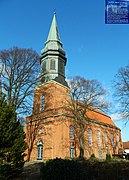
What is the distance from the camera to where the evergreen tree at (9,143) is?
13.2 m

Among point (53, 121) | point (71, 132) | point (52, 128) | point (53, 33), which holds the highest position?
point (53, 33)

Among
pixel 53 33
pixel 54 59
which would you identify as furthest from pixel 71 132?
pixel 53 33

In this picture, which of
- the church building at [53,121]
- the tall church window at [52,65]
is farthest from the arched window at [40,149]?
the tall church window at [52,65]

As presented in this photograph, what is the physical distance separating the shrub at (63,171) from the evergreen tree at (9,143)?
3247mm

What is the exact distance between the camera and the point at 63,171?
10617 mm

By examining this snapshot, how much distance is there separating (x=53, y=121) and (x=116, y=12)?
29.6 metres

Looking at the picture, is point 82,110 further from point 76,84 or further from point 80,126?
point 76,84

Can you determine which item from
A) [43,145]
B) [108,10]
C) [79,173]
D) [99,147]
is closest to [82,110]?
[43,145]

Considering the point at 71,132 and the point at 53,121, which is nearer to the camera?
the point at 53,121

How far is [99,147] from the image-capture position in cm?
4153

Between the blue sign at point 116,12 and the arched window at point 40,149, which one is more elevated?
the blue sign at point 116,12

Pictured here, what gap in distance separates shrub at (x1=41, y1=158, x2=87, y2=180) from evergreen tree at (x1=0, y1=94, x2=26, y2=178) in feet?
10.7

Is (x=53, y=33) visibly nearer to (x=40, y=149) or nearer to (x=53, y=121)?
(x=53, y=121)

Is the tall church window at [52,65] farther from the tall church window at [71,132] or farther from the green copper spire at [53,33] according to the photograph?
the tall church window at [71,132]
